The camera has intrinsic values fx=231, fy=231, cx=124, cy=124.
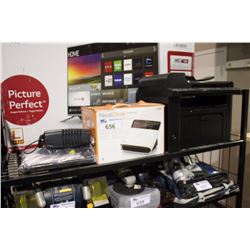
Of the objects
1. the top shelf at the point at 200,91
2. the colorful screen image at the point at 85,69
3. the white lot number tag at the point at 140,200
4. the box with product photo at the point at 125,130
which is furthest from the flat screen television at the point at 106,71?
the white lot number tag at the point at 140,200

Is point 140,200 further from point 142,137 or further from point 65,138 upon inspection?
point 65,138

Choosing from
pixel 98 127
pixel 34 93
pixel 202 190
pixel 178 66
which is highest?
pixel 178 66

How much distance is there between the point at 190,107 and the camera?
1106mm

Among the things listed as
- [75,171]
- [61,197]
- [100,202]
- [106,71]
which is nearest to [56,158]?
[75,171]

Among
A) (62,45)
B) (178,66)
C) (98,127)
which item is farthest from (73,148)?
(178,66)

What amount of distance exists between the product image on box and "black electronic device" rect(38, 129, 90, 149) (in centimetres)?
17

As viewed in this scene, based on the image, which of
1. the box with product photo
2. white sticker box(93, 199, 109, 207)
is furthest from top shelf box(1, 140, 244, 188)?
white sticker box(93, 199, 109, 207)

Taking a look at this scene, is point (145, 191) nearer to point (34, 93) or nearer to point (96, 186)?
point (96, 186)

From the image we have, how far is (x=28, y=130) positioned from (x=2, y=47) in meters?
0.47

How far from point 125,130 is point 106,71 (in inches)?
25.0

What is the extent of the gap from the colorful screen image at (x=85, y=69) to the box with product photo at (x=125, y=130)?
441mm

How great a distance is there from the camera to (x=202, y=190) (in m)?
1.20

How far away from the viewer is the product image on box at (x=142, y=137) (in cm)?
98

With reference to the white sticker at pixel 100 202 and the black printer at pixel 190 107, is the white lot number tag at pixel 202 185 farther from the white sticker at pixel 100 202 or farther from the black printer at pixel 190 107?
the white sticker at pixel 100 202
